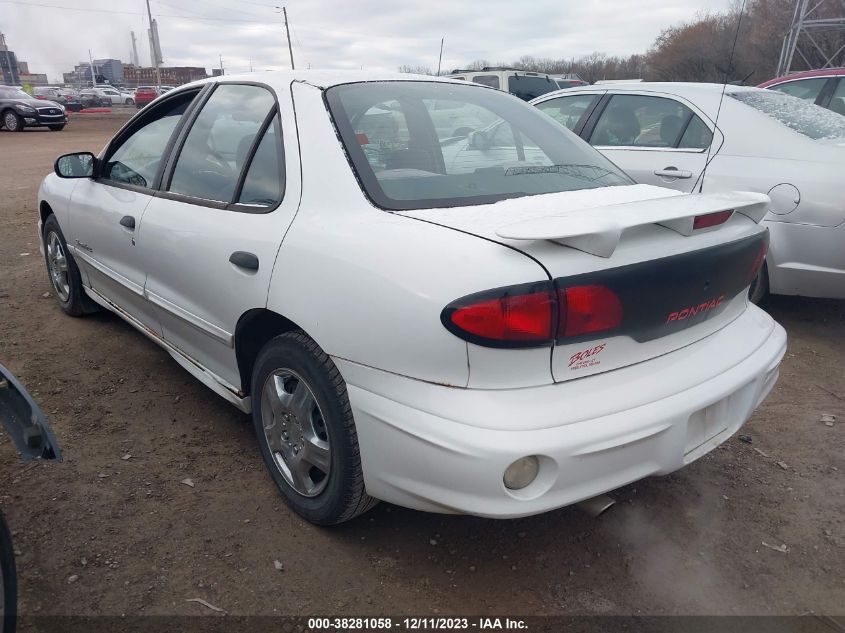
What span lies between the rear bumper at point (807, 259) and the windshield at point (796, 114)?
0.69 meters

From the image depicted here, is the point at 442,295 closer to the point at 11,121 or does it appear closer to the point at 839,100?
the point at 839,100

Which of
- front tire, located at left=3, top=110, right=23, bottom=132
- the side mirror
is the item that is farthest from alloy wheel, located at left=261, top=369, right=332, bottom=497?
front tire, located at left=3, top=110, right=23, bottom=132

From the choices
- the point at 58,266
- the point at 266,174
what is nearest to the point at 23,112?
the point at 58,266

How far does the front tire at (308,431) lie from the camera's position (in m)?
2.07

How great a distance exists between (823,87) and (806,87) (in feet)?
0.62

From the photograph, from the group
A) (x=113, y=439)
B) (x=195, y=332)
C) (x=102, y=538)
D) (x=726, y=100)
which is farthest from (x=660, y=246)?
(x=726, y=100)

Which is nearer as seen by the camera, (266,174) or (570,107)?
(266,174)

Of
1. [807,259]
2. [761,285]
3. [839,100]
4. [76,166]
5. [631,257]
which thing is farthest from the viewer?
[839,100]

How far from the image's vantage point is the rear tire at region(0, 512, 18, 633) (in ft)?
5.53

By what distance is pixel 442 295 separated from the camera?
1.74m

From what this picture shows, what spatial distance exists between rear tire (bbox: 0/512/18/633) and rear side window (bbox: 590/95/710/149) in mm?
4474

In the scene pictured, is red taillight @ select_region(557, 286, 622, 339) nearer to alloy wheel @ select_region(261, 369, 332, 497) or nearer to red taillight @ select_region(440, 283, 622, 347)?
red taillight @ select_region(440, 283, 622, 347)

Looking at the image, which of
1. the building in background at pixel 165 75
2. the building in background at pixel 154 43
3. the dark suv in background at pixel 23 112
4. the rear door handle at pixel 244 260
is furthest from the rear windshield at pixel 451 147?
the building in background at pixel 165 75

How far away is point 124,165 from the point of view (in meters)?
3.53
